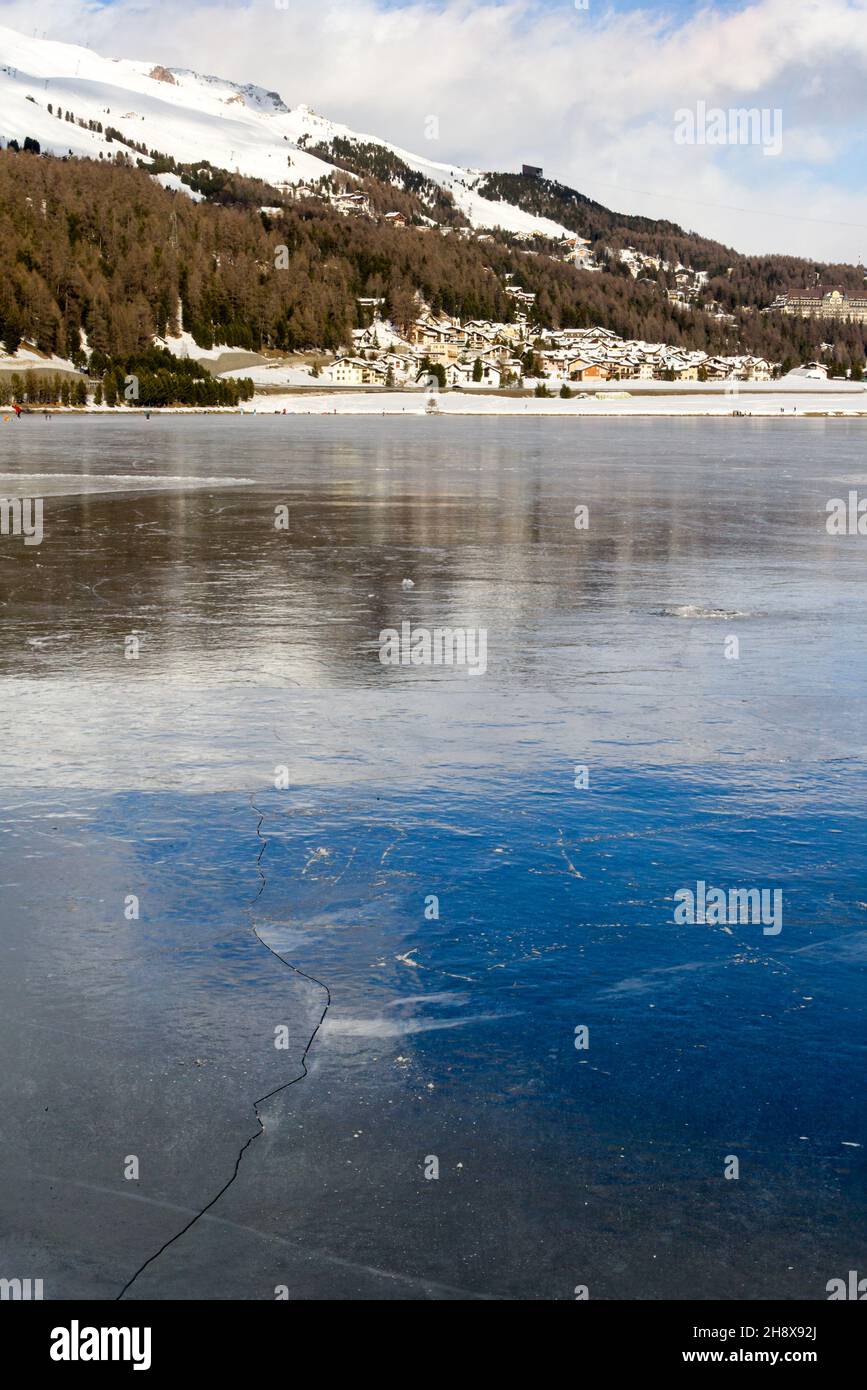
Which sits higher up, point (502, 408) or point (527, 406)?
point (527, 406)

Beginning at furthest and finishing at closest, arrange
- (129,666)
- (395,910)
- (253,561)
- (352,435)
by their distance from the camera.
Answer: (352,435), (253,561), (129,666), (395,910)

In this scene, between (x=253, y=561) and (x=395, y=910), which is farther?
(x=253, y=561)

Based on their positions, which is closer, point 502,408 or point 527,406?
Result: point 502,408

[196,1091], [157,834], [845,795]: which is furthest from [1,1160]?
[845,795]

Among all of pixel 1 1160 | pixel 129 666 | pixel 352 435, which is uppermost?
pixel 352 435

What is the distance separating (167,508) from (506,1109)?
2227 centimetres

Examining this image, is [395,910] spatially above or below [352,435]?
below

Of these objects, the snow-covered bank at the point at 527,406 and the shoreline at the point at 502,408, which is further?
the snow-covered bank at the point at 527,406

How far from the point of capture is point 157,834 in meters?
7.73

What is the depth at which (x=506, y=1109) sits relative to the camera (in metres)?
4.91

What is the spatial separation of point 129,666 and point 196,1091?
7262mm

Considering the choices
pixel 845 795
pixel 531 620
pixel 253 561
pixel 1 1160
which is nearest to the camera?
pixel 1 1160

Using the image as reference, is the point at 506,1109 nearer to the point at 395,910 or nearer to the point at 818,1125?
the point at 818,1125

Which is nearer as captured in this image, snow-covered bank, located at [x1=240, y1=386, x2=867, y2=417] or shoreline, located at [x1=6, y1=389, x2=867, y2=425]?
shoreline, located at [x1=6, y1=389, x2=867, y2=425]
